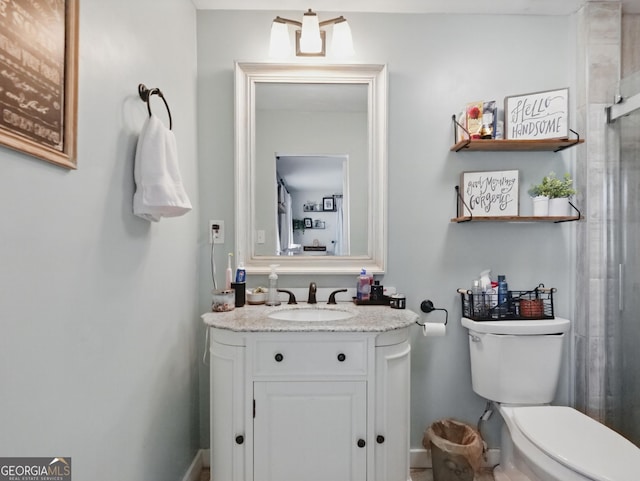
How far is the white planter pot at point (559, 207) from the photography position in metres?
1.71

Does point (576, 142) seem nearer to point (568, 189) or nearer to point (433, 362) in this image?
point (568, 189)

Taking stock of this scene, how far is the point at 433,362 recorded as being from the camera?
6.09 feet

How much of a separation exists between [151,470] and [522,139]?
2134mm

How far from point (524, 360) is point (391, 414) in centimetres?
72

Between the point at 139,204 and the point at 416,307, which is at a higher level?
the point at 139,204

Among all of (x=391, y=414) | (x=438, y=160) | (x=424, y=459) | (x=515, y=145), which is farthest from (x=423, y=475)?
(x=515, y=145)

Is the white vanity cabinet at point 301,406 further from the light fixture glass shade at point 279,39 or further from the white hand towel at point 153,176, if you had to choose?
the light fixture glass shade at point 279,39

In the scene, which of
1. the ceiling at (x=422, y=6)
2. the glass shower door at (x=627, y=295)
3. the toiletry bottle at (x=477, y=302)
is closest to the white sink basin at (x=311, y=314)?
the toiletry bottle at (x=477, y=302)

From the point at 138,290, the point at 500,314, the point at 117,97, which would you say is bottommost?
the point at 500,314

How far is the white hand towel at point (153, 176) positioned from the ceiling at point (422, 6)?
3.26ft

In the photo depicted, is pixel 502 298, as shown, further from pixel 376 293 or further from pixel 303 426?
pixel 303 426

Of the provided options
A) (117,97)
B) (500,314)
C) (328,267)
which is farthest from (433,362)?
(117,97)

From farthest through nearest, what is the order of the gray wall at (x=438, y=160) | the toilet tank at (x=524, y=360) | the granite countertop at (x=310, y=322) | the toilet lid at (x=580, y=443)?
the gray wall at (x=438, y=160) → the toilet tank at (x=524, y=360) → the granite countertop at (x=310, y=322) → the toilet lid at (x=580, y=443)

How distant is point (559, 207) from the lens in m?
1.71
